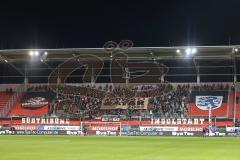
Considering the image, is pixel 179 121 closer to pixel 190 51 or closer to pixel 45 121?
pixel 190 51

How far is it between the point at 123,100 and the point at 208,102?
37.6ft

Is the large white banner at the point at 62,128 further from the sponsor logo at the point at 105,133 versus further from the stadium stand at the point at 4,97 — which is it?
the stadium stand at the point at 4,97

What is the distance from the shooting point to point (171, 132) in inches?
2368

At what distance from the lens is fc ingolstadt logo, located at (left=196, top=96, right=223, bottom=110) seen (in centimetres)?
6712

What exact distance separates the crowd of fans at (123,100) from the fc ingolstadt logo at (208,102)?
1.63 meters

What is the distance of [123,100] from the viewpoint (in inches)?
2719

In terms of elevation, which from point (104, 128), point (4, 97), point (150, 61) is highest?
point (150, 61)

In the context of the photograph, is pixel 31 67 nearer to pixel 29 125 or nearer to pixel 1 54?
pixel 1 54

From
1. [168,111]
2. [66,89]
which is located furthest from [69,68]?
[168,111]

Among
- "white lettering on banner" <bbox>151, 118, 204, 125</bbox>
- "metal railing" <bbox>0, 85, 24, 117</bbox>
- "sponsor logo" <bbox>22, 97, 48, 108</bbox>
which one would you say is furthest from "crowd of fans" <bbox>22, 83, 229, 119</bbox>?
"metal railing" <bbox>0, 85, 24, 117</bbox>

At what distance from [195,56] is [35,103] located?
24020mm

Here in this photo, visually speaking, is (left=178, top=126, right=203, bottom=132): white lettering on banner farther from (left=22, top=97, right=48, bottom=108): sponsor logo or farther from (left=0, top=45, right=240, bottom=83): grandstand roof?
(left=22, top=97, right=48, bottom=108): sponsor logo

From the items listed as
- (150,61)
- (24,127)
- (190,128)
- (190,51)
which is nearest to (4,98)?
(24,127)

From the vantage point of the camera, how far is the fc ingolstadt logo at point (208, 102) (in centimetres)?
6712
